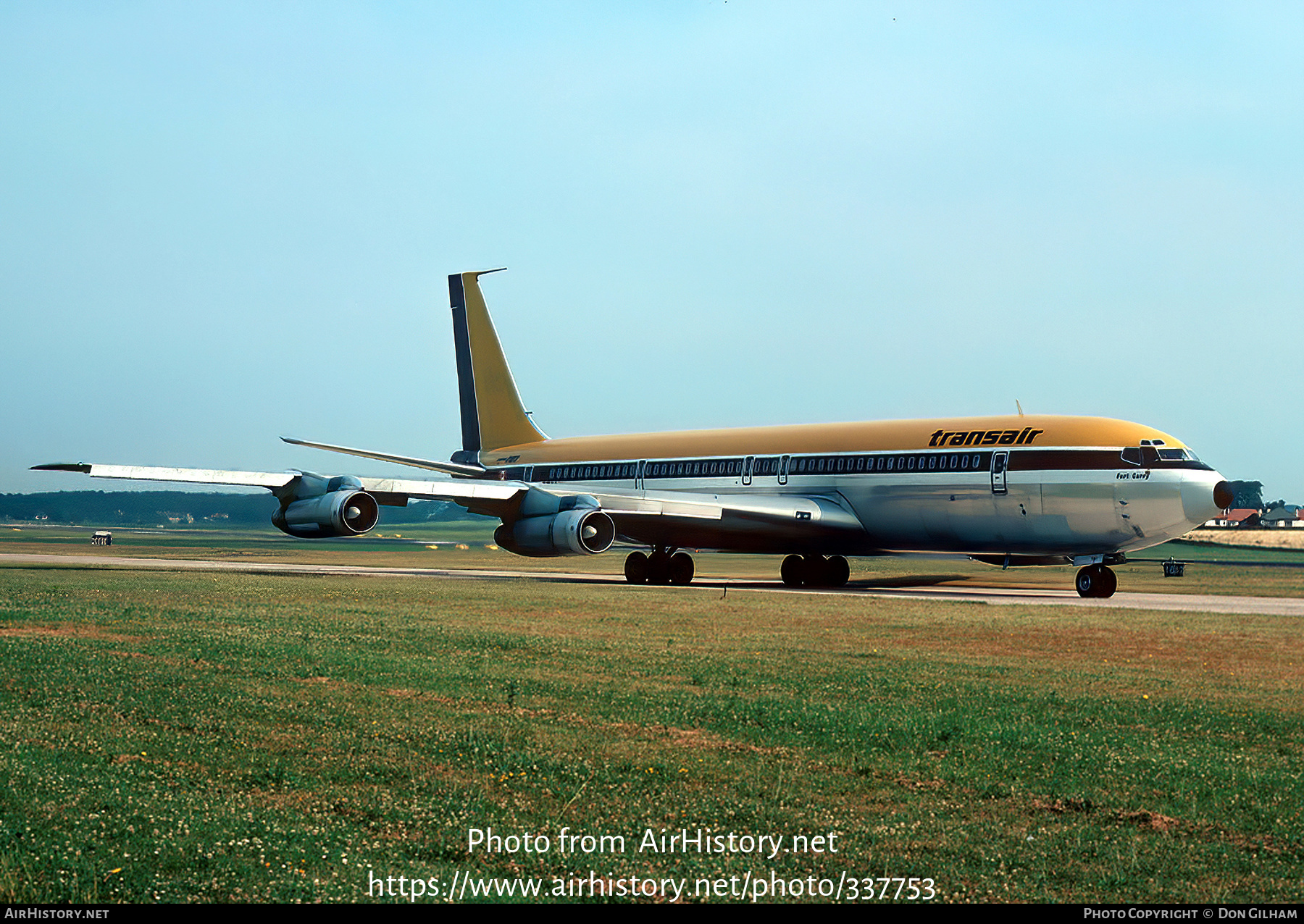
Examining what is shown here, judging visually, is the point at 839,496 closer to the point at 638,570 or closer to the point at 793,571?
the point at 793,571

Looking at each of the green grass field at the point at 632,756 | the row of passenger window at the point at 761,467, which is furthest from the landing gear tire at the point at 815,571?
the green grass field at the point at 632,756

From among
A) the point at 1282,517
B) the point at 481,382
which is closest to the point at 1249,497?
the point at 1282,517

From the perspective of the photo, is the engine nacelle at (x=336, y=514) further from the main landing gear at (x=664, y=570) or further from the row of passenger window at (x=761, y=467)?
the row of passenger window at (x=761, y=467)

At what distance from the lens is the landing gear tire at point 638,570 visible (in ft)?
124

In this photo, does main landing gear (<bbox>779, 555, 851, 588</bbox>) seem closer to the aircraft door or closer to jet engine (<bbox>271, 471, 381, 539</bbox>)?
the aircraft door

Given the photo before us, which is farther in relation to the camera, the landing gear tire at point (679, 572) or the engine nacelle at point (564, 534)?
the landing gear tire at point (679, 572)

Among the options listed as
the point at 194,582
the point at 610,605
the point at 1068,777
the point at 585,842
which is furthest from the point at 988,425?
the point at 585,842

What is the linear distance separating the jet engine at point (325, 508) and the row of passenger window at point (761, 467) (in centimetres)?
1063

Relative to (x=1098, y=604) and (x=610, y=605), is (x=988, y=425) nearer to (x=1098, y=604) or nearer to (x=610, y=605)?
(x=1098, y=604)

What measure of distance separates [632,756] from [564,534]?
2252 cm

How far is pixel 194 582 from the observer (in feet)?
95.3

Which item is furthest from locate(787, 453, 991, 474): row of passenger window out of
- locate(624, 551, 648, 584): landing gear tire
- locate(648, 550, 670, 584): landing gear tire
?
locate(624, 551, 648, 584): landing gear tire

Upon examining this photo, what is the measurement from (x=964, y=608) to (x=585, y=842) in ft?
62.8

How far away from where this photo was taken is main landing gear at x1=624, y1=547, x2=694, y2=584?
3781cm
